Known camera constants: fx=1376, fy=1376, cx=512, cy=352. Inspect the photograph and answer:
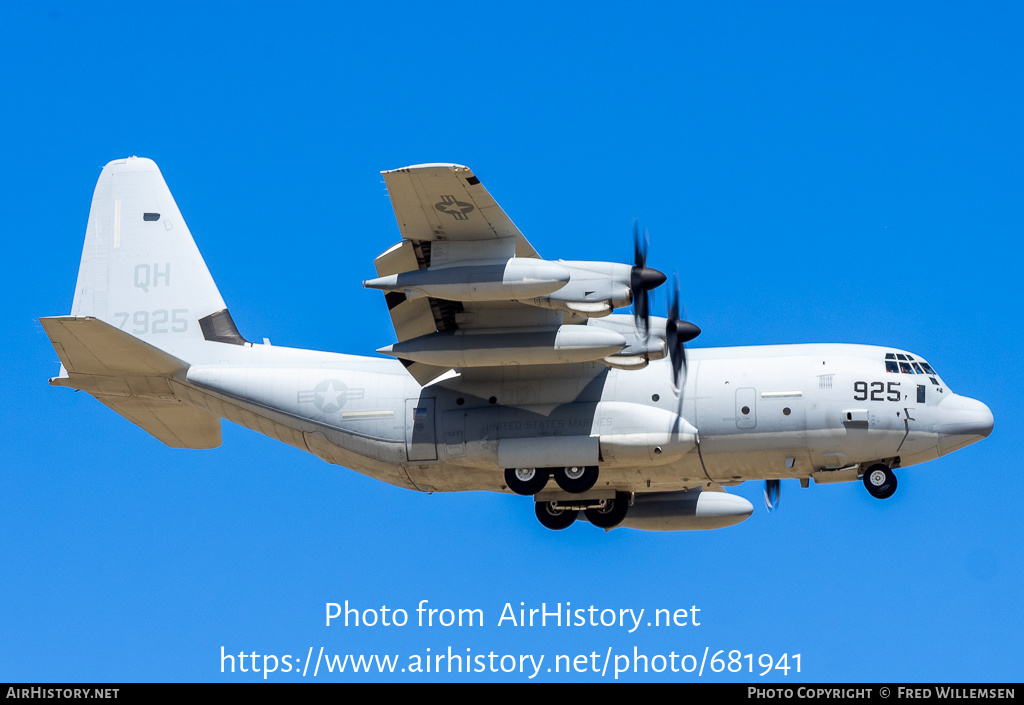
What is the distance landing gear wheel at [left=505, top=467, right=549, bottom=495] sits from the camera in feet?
83.1

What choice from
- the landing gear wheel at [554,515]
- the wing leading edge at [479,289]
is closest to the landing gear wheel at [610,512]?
the landing gear wheel at [554,515]

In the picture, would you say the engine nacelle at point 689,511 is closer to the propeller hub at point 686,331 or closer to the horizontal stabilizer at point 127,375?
the propeller hub at point 686,331

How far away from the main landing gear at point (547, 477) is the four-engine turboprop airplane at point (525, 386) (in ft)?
0.09

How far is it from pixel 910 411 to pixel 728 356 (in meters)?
3.41

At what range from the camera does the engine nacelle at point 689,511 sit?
28.6 metres

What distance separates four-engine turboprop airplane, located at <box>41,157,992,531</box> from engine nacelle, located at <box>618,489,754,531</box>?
0.84 meters

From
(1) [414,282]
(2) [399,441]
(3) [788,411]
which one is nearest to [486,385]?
(2) [399,441]

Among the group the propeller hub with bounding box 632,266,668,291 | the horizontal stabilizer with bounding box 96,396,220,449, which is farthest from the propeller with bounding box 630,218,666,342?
the horizontal stabilizer with bounding box 96,396,220,449

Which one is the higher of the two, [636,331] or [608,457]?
[636,331]

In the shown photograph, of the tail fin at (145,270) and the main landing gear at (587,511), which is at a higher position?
the tail fin at (145,270)

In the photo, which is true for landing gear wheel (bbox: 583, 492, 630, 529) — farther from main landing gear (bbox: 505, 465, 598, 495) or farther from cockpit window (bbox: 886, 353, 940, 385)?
cockpit window (bbox: 886, 353, 940, 385)

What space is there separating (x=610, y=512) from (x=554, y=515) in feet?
3.68
